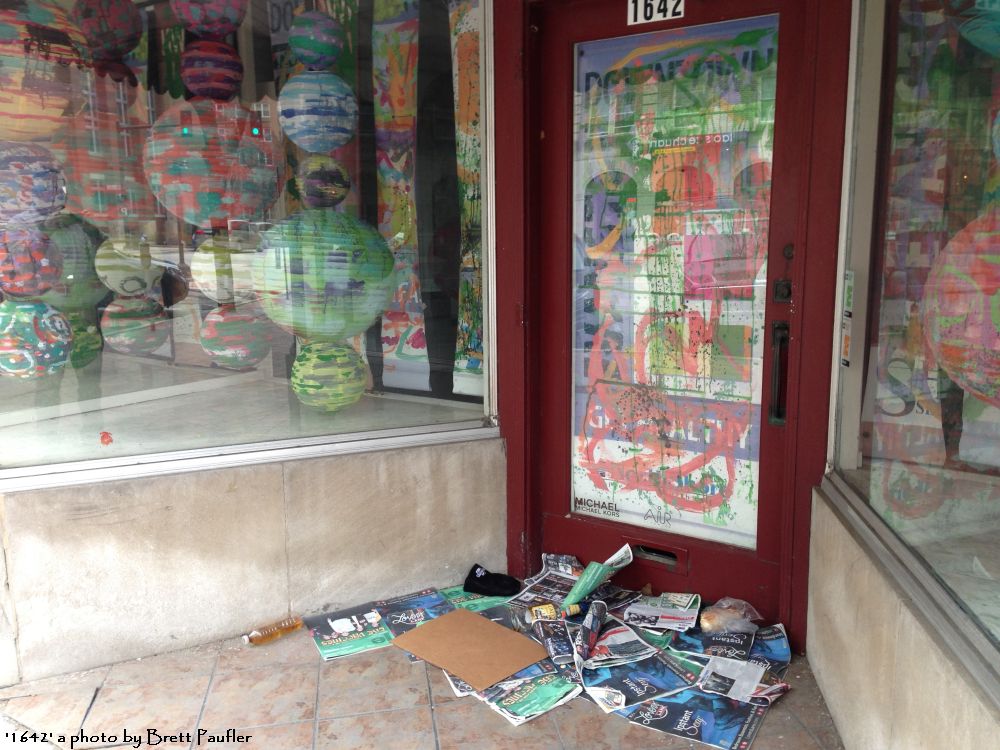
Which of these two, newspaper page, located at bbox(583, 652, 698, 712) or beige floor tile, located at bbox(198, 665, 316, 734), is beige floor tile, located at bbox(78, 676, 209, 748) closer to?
beige floor tile, located at bbox(198, 665, 316, 734)

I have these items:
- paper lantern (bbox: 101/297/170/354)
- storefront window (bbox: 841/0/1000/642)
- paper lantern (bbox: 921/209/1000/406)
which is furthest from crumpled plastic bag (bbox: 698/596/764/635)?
paper lantern (bbox: 101/297/170/354)

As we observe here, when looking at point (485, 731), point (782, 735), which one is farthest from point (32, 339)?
point (782, 735)

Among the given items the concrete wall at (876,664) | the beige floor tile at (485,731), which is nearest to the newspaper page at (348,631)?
the beige floor tile at (485,731)

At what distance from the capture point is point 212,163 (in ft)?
9.71

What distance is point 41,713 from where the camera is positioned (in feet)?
8.19

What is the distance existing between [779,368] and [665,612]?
1.01 metres

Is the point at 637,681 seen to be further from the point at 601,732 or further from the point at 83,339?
the point at 83,339

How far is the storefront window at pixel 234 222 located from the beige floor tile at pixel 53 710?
78 cm

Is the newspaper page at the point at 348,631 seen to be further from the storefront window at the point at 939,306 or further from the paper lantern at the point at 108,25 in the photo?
the paper lantern at the point at 108,25

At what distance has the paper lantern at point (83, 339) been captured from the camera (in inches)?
111

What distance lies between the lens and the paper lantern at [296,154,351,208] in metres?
3.09

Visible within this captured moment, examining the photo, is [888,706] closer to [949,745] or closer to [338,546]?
[949,745]

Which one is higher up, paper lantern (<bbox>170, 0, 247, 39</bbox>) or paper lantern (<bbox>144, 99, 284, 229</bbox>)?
paper lantern (<bbox>170, 0, 247, 39</bbox>)

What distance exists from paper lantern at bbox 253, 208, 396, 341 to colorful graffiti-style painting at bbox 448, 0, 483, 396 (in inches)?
12.9
